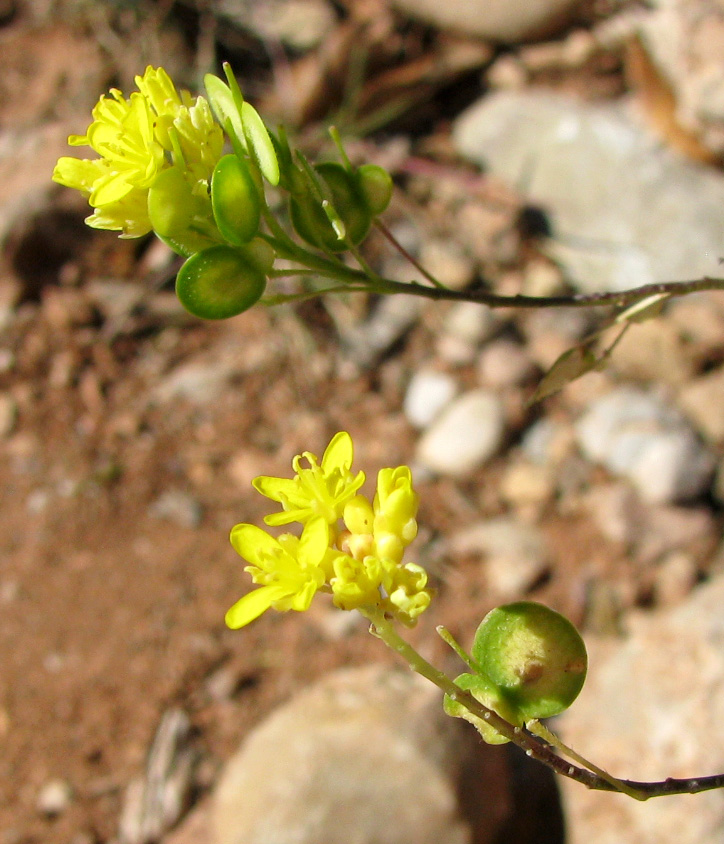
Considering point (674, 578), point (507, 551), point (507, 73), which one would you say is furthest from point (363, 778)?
point (507, 73)

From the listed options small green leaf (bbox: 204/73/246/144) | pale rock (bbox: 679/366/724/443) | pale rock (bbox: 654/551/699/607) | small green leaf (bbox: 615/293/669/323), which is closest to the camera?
small green leaf (bbox: 204/73/246/144)

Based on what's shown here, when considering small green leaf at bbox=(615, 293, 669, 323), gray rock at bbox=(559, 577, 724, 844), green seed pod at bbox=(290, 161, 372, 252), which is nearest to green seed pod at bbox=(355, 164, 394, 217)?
green seed pod at bbox=(290, 161, 372, 252)

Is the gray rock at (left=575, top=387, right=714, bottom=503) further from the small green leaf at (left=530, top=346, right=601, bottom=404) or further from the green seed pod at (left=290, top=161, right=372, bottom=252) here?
the green seed pod at (left=290, top=161, right=372, bottom=252)

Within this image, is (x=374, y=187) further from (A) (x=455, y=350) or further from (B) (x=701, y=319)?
(B) (x=701, y=319)

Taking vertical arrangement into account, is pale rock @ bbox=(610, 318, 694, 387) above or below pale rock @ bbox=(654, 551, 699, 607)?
above

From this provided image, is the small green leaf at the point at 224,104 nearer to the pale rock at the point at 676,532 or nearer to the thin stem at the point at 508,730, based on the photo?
the thin stem at the point at 508,730

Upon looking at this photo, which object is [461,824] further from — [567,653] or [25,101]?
[25,101]
